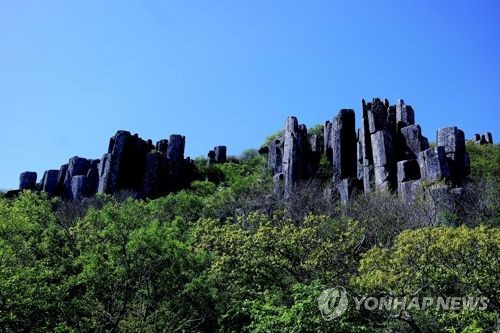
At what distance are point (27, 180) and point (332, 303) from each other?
50729 mm

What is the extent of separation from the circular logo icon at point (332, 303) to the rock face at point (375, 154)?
65.9ft

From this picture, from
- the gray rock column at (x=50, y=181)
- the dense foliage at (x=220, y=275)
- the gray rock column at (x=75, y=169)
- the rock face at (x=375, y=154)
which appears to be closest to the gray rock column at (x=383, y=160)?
the rock face at (x=375, y=154)

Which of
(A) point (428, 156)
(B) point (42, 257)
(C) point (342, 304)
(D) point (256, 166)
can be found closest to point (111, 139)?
(D) point (256, 166)

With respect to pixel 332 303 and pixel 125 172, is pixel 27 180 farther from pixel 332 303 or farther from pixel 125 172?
pixel 332 303

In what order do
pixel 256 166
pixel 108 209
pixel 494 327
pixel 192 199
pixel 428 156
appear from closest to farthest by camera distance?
pixel 494 327 → pixel 108 209 → pixel 428 156 → pixel 192 199 → pixel 256 166

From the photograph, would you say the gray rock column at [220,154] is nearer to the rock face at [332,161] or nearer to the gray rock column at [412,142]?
the rock face at [332,161]

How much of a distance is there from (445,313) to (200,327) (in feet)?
31.1

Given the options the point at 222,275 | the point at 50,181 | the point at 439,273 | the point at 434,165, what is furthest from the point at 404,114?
the point at 50,181

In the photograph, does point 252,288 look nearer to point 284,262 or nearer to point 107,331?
point 284,262

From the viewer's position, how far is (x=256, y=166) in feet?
214

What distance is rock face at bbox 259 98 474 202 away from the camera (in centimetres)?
3762

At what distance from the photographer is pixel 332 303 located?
16.2m

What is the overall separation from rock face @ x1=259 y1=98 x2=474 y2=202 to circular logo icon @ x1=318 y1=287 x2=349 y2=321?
791 inches

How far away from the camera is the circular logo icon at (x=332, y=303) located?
52.0ft
